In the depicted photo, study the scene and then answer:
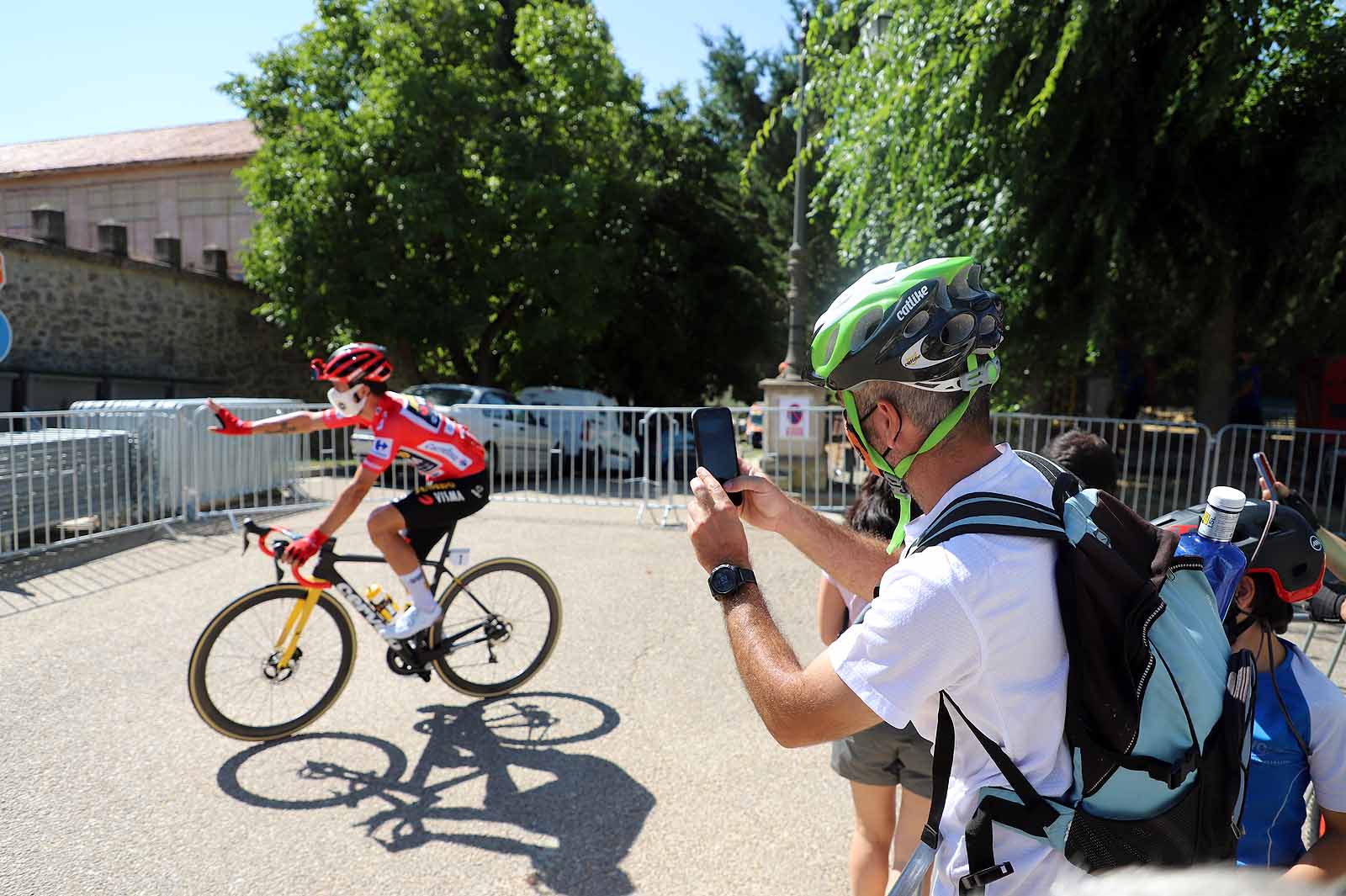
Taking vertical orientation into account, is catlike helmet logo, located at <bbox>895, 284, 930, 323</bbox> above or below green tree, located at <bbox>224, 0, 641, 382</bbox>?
below

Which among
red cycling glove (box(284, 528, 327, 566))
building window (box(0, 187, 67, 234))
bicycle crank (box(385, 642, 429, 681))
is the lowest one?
bicycle crank (box(385, 642, 429, 681))

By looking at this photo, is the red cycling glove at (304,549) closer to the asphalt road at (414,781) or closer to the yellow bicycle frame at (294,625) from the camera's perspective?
the yellow bicycle frame at (294,625)

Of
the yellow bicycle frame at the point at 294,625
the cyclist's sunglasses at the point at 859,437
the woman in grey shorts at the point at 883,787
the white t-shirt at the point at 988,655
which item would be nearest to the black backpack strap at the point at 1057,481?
the white t-shirt at the point at 988,655

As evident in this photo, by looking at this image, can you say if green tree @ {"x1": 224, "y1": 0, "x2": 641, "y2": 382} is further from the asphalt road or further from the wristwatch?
the wristwatch

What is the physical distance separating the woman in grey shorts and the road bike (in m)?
2.71

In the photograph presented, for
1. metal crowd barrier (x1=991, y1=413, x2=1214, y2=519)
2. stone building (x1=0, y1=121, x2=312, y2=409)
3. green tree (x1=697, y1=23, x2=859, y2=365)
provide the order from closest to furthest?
metal crowd barrier (x1=991, y1=413, x2=1214, y2=519) → stone building (x1=0, y1=121, x2=312, y2=409) → green tree (x1=697, y1=23, x2=859, y2=365)

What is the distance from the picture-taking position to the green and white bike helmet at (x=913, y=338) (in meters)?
1.57

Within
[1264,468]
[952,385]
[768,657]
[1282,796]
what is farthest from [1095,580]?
[1264,468]

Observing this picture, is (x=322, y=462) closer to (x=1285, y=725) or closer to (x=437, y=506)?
(x=437, y=506)

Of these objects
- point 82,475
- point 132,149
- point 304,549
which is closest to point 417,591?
point 304,549

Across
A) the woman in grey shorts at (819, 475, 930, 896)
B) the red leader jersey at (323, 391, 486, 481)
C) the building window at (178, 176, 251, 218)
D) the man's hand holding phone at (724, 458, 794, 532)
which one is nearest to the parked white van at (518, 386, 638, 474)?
the red leader jersey at (323, 391, 486, 481)

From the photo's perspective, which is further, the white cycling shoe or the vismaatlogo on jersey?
the vismaatlogo on jersey

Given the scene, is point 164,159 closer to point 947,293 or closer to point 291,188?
point 291,188

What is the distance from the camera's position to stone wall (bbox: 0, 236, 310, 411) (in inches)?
785
